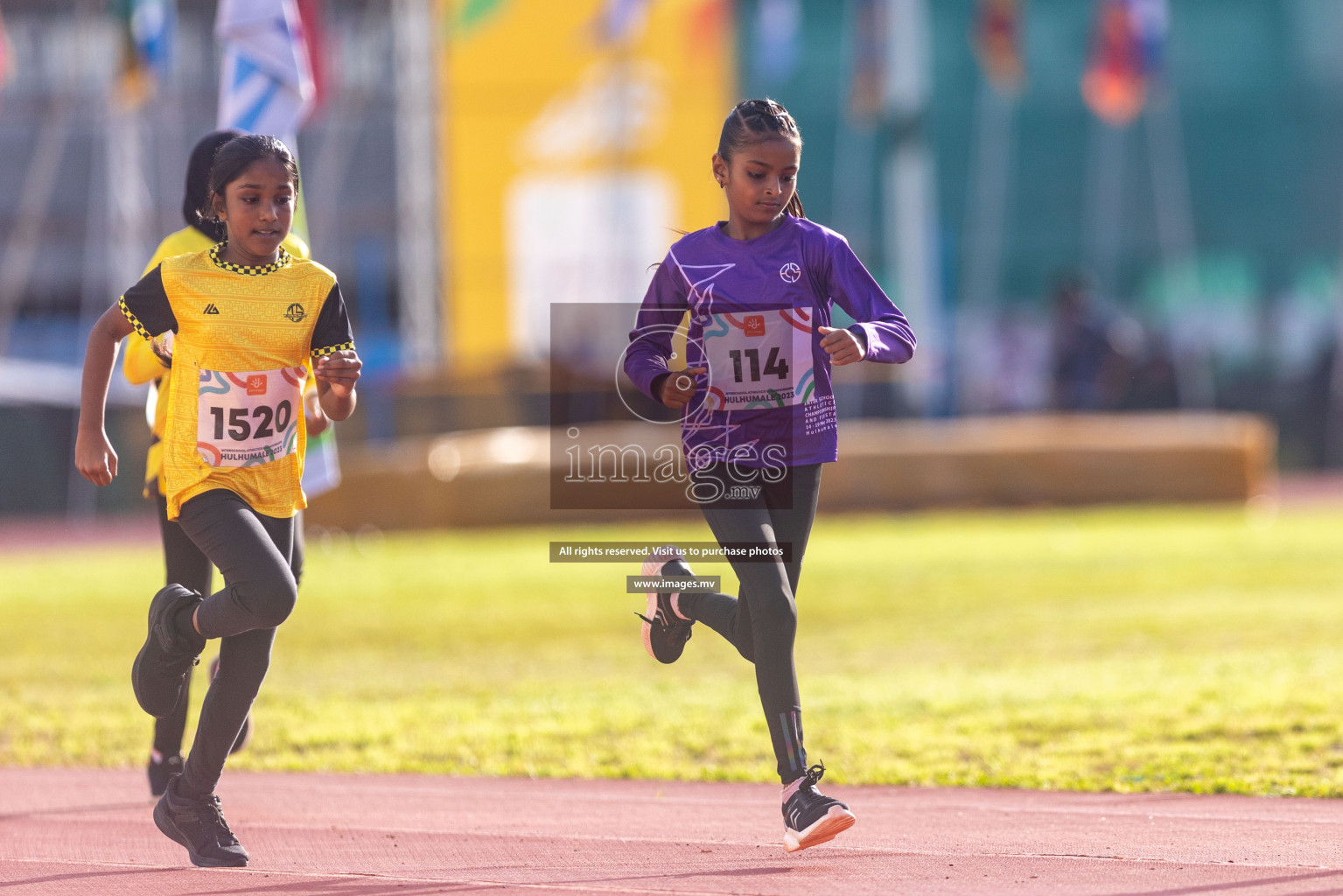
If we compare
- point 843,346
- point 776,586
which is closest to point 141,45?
point 776,586

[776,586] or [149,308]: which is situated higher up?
[149,308]

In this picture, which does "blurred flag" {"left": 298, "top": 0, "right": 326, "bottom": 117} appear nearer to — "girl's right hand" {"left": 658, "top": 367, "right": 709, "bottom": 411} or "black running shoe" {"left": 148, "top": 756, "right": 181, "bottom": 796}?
"black running shoe" {"left": 148, "top": 756, "right": 181, "bottom": 796}

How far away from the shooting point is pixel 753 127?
14.6 ft

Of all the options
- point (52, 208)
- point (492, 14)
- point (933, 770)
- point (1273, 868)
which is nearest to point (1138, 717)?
point (933, 770)

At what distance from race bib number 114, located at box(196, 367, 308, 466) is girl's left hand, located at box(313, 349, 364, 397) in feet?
0.45

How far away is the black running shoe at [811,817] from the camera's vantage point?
14.1ft

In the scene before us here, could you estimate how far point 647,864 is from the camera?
449cm

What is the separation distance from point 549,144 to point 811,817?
3049 cm

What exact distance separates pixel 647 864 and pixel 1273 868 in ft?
5.11

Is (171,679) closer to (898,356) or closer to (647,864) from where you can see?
(647,864)

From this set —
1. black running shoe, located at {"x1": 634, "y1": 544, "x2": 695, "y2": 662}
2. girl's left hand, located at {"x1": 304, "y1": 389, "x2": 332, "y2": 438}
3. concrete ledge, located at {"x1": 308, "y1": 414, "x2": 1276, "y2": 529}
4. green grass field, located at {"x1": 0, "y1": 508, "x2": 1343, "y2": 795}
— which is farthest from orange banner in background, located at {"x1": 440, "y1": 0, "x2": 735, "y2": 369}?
black running shoe, located at {"x1": 634, "y1": 544, "x2": 695, "y2": 662}

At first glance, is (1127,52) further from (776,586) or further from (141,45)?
(776,586)

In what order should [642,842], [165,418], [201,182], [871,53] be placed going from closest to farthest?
1. [642,842]
2. [165,418]
3. [201,182]
4. [871,53]

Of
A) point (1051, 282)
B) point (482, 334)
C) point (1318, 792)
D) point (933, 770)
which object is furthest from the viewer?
point (1051, 282)
